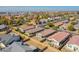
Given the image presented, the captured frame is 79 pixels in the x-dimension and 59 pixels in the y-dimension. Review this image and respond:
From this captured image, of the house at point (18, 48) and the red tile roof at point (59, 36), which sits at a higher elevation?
the red tile roof at point (59, 36)

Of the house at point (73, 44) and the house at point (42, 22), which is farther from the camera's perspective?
the house at point (42, 22)

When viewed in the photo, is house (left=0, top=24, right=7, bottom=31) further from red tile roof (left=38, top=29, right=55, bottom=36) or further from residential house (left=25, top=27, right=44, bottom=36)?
red tile roof (left=38, top=29, right=55, bottom=36)

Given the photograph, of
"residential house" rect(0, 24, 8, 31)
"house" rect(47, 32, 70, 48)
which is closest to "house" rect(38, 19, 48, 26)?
"house" rect(47, 32, 70, 48)

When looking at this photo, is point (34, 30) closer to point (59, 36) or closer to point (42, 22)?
point (42, 22)

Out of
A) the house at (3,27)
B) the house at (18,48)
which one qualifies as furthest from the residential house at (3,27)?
the house at (18,48)

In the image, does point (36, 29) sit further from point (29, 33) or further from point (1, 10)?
point (1, 10)

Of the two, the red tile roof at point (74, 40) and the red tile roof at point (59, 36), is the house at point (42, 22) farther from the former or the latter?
the red tile roof at point (74, 40)
